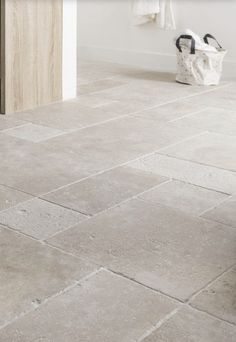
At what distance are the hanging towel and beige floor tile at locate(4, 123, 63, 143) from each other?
1994 mm

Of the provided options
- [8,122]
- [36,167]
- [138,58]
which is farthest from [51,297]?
[138,58]

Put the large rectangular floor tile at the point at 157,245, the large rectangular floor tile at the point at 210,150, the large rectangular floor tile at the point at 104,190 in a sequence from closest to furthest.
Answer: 1. the large rectangular floor tile at the point at 157,245
2. the large rectangular floor tile at the point at 104,190
3. the large rectangular floor tile at the point at 210,150

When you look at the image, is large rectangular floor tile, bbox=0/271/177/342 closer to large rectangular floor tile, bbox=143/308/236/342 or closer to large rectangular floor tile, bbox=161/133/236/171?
large rectangular floor tile, bbox=143/308/236/342

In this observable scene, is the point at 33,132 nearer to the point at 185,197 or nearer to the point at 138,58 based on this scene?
the point at 185,197

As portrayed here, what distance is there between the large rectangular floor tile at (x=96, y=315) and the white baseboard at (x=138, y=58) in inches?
131

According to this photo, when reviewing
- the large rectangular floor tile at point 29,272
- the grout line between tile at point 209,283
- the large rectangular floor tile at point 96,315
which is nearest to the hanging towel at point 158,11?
the large rectangular floor tile at point 29,272

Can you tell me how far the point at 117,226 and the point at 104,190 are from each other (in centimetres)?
32

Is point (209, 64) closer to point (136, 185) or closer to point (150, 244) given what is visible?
point (136, 185)

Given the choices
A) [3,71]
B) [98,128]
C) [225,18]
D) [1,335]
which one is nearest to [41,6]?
[3,71]

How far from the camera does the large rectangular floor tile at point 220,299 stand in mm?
1396

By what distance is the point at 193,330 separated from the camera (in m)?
1.33

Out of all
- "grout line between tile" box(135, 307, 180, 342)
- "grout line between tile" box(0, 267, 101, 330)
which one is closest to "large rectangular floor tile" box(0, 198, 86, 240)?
"grout line between tile" box(0, 267, 101, 330)

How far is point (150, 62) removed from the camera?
16.3 feet

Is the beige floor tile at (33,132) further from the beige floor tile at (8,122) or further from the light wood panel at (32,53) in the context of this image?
the light wood panel at (32,53)
